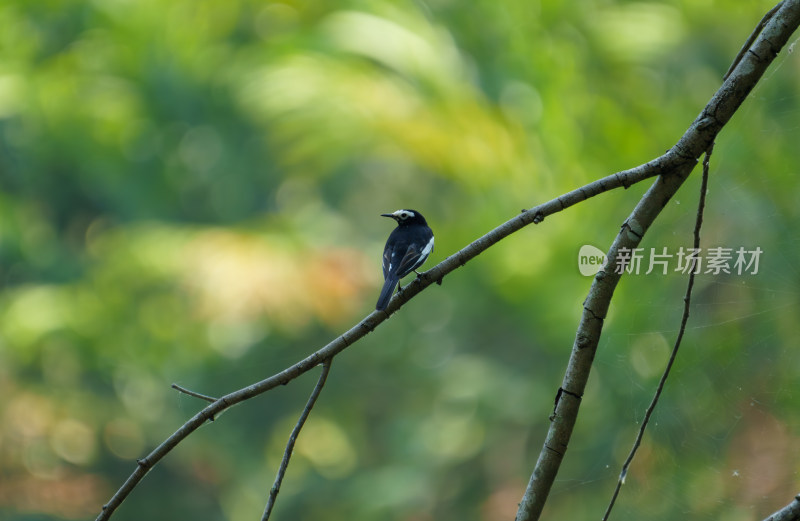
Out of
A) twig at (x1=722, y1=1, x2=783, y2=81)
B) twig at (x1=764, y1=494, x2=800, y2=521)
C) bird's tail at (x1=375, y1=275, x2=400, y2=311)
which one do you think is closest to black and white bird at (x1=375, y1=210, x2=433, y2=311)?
bird's tail at (x1=375, y1=275, x2=400, y2=311)

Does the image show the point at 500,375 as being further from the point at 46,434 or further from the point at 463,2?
the point at 46,434

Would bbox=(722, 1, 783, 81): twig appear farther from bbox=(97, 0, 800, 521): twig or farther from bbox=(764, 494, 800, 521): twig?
bbox=(764, 494, 800, 521): twig

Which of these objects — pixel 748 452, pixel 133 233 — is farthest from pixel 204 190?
pixel 748 452

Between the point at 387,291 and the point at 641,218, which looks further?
the point at 387,291

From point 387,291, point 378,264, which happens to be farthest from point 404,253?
point 378,264

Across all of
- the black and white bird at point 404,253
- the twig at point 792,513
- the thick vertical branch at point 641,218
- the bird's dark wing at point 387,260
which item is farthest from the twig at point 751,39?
the bird's dark wing at point 387,260

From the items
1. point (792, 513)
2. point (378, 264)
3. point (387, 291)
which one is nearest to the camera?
point (792, 513)

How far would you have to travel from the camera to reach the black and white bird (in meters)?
2.57

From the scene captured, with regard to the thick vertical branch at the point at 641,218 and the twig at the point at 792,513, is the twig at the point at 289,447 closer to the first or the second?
the thick vertical branch at the point at 641,218

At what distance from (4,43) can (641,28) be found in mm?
7293

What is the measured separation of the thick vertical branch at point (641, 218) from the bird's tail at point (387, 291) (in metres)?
0.62

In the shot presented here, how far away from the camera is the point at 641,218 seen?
5.79 ft

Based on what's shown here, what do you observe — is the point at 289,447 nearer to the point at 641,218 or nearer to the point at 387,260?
the point at 641,218

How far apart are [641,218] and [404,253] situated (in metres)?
1.06
